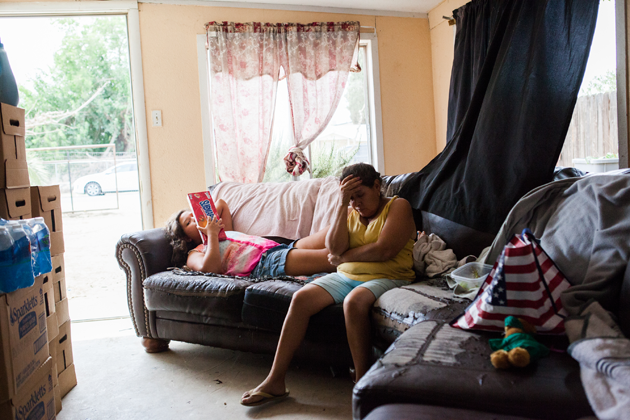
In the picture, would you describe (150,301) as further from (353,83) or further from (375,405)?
(353,83)

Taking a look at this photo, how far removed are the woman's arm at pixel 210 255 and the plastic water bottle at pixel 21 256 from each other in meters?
1.02

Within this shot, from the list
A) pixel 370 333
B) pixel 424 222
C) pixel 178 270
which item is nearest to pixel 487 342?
pixel 370 333

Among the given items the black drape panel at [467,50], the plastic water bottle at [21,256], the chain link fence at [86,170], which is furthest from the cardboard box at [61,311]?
the black drape panel at [467,50]

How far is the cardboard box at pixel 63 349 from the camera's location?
206 centimetres

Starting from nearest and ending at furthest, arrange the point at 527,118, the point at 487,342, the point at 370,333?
the point at 487,342 → the point at 370,333 → the point at 527,118

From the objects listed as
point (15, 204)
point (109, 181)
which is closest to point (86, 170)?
point (109, 181)

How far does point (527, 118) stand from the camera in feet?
6.57

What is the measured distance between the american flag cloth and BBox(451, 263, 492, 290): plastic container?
0.44 metres

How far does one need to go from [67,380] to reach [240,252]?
→ 1.04m

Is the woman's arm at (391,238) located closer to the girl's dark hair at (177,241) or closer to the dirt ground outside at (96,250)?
the girl's dark hair at (177,241)

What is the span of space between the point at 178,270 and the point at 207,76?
1760 millimetres

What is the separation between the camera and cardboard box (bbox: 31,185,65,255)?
200 cm

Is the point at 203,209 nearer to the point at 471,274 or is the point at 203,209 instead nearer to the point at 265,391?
the point at 265,391

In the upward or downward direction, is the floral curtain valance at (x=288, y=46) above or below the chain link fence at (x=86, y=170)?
above
